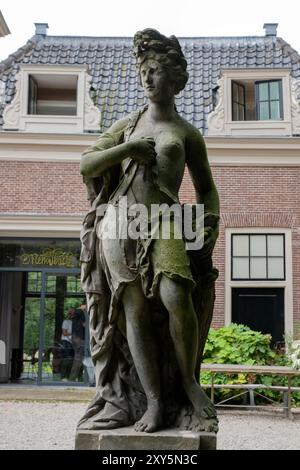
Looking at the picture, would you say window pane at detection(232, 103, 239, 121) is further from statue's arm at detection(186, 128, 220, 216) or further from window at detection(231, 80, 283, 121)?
statue's arm at detection(186, 128, 220, 216)

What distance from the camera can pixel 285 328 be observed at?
42.8 feet

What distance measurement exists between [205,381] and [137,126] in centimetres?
804

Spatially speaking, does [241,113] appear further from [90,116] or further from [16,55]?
[16,55]

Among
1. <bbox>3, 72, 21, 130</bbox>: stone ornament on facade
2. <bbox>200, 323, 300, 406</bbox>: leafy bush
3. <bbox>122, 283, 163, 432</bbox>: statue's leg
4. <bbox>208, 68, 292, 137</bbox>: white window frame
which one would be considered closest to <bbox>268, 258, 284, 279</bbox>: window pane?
<bbox>200, 323, 300, 406</bbox>: leafy bush

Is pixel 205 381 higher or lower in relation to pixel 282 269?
lower

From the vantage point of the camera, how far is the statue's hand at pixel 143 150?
3158 mm

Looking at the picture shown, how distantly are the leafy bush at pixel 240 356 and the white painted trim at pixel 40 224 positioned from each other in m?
3.87

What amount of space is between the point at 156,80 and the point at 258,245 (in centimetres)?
1043

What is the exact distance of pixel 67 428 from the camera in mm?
7664

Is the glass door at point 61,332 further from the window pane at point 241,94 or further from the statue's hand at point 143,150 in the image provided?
the statue's hand at point 143,150

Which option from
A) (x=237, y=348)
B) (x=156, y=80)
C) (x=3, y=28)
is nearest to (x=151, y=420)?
(x=156, y=80)

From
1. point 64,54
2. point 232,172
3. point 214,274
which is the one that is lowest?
point 214,274

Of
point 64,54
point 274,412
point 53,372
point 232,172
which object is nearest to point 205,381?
point 274,412
